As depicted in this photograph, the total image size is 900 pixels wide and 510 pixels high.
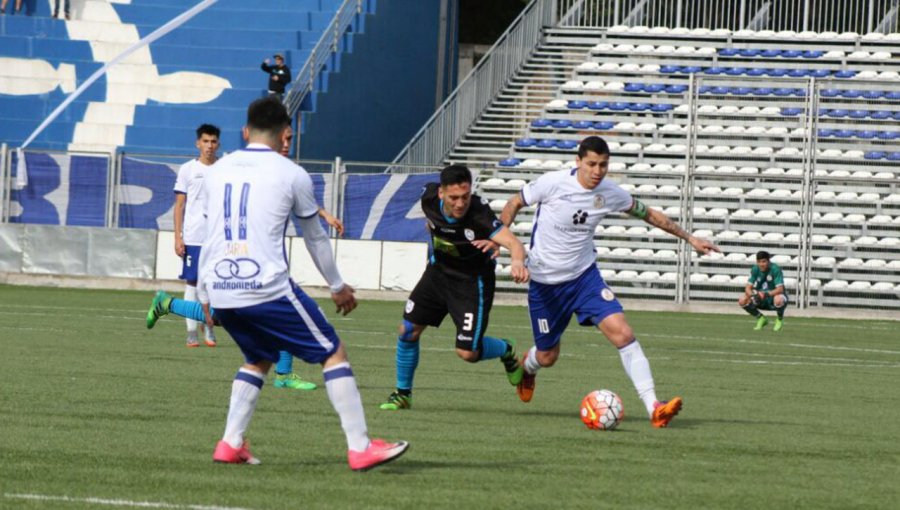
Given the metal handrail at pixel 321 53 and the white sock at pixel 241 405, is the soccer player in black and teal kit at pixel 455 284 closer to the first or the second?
the white sock at pixel 241 405

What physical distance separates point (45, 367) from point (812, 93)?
70.9 ft

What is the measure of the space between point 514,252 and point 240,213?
3370mm

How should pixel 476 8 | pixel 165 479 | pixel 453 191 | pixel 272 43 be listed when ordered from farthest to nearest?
pixel 476 8, pixel 272 43, pixel 453 191, pixel 165 479

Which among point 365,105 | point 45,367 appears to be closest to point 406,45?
point 365,105

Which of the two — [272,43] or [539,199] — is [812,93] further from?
[539,199]

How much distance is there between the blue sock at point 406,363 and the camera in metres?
11.5

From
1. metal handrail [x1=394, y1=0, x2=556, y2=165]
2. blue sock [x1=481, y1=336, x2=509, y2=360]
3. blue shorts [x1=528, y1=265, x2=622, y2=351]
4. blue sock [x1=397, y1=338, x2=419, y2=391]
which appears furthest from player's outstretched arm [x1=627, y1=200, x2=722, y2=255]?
metal handrail [x1=394, y1=0, x2=556, y2=165]

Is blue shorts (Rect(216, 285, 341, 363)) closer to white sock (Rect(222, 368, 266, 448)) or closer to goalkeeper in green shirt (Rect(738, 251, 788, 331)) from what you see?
white sock (Rect(222, 368, 266, 448))

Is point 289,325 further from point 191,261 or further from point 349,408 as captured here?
point 191,261

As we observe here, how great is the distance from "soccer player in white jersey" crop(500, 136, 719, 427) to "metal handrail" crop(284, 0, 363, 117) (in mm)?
24091

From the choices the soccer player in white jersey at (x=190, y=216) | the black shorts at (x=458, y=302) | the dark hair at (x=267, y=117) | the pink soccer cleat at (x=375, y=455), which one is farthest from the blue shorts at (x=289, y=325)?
the soccer player in white jersey at (x=190, y=216)

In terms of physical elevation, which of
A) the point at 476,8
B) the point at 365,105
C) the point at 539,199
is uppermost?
the point at 476,8

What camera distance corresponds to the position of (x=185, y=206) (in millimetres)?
16531

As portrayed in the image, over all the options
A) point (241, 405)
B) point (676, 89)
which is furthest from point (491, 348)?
point (676, 89)
